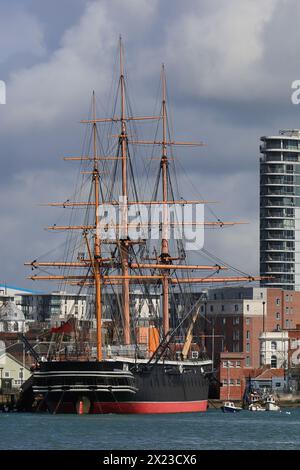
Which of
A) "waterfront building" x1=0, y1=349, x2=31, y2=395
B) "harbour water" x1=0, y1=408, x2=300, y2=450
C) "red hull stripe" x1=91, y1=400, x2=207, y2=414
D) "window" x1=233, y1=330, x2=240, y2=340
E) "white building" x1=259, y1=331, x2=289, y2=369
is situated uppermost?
"window" x1=233, y1=330, x2=240, y2=340

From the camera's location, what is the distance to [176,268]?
149m

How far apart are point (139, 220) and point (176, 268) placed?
23.3 ft

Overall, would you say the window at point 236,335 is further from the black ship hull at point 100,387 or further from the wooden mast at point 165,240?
the black ship hull at point 100,387

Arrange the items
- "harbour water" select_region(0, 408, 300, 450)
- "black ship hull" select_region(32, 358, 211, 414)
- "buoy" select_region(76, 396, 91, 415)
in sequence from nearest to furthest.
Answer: "harbour water" select_region(0, 408, 300, 450)
"black ship hull" select_region(32, 358, 211, 414)
"buoy" select_region(76, 396, 91, 415)

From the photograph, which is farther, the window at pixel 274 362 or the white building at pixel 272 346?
the white building at pixel 272 346

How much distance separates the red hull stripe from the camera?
395 ft

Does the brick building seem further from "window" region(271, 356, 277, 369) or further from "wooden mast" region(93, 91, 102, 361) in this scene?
"wooden mast" region(93, 91, 102, 361)

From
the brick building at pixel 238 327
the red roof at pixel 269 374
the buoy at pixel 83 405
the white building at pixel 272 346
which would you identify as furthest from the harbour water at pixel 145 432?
the brick building at pixel 238 327

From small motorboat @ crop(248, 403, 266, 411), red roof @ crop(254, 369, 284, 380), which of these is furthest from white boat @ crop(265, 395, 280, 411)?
red roof @ crop(254, 369, 284, 380)

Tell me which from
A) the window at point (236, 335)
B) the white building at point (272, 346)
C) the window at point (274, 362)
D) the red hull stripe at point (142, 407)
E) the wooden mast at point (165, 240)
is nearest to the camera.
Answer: the red hull stripe at point (142, 407)

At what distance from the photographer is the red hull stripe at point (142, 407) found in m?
120

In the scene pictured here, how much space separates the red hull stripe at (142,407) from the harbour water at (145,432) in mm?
1531

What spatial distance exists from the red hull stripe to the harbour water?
60.3 inches
